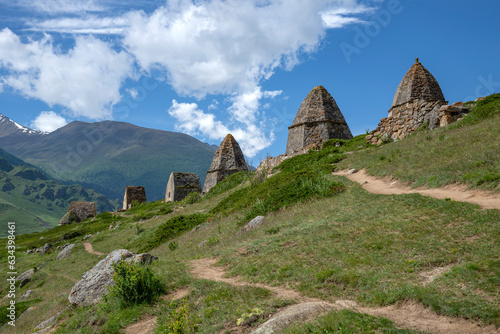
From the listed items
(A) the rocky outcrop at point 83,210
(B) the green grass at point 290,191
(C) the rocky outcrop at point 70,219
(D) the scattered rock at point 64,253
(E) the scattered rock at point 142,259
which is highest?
(A) the rocky outcrop at point 83,210

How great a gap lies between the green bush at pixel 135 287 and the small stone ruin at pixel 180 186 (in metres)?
31.1

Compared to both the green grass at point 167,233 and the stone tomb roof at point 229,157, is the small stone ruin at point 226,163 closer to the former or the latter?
the stone tomb roof at point 229,157

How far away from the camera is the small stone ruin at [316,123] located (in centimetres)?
2706

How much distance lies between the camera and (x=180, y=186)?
39031 millimetres

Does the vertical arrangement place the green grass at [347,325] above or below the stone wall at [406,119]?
below

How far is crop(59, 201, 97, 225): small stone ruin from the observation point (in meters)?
46.0

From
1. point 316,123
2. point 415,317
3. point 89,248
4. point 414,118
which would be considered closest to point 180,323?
point 415,317

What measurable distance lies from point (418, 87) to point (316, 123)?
8.13m

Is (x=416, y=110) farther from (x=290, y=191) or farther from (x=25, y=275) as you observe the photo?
(x=25, y=275)

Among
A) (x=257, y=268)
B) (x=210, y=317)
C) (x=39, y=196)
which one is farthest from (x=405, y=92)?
(x=39, y=196)

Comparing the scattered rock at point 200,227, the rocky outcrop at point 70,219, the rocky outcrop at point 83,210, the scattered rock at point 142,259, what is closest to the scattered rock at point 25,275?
the scattered rock at point 200,227

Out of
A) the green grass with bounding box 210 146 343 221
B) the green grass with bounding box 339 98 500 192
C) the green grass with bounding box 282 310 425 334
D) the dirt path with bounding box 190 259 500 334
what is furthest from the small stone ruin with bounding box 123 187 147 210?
the green grass with bounding box 282 310 425 334

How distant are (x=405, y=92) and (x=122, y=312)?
2461cm

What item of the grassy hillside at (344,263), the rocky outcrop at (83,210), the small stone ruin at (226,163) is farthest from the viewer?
the rocky outcrop at (83,210)
